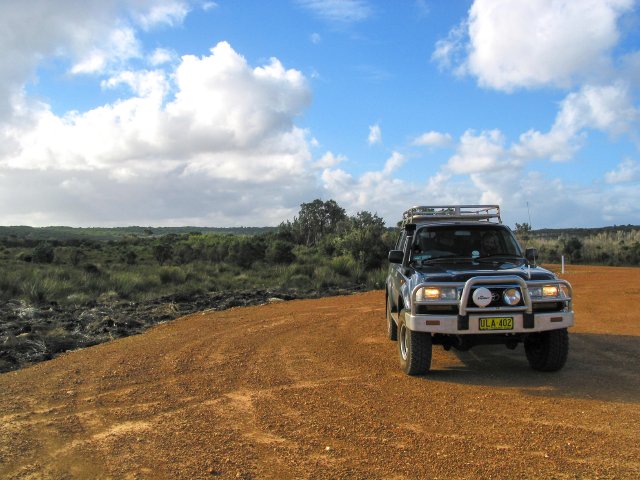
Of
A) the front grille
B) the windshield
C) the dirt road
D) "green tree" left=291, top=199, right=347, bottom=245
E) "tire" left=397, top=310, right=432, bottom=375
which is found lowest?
the dirt road

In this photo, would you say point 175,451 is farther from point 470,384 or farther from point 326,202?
point 326,202

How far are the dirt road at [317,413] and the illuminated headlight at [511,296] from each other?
99 centimetres

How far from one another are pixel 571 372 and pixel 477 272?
76.5 inches

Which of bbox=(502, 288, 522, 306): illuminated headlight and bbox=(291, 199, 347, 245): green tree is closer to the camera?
bbox=(502, 288, 522, 306): illuminated headlight

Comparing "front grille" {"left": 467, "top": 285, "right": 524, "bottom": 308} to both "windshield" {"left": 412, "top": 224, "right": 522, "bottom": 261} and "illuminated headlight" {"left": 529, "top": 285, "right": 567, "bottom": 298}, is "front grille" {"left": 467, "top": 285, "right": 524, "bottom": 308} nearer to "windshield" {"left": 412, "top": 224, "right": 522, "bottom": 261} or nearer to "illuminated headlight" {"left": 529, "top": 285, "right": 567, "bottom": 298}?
"illuminated headlight" {"left": 529, "top": 285, "right": 567, "bottom": 298}

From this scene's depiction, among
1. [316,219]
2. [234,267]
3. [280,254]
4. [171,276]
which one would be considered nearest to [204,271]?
[234,267]

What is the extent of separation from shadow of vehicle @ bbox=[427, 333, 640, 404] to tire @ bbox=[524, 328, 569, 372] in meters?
0.12

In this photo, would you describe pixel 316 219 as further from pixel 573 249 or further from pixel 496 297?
pixel 496 297

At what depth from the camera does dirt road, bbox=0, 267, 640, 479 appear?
Result: 165 inches

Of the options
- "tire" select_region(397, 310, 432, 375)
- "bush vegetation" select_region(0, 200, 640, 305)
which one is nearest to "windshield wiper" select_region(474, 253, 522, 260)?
"tire" select_region(397, 310, 432, 375)

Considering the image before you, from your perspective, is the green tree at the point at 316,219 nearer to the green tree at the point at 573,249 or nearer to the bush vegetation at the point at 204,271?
the bush vegetation at the point at 204,271

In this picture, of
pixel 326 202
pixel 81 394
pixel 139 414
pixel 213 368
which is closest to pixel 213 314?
pixel 213 368

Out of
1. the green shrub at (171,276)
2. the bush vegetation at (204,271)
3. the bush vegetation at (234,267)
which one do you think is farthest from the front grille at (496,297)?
the green shrub at (171,276)

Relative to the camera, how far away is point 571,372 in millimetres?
6977
